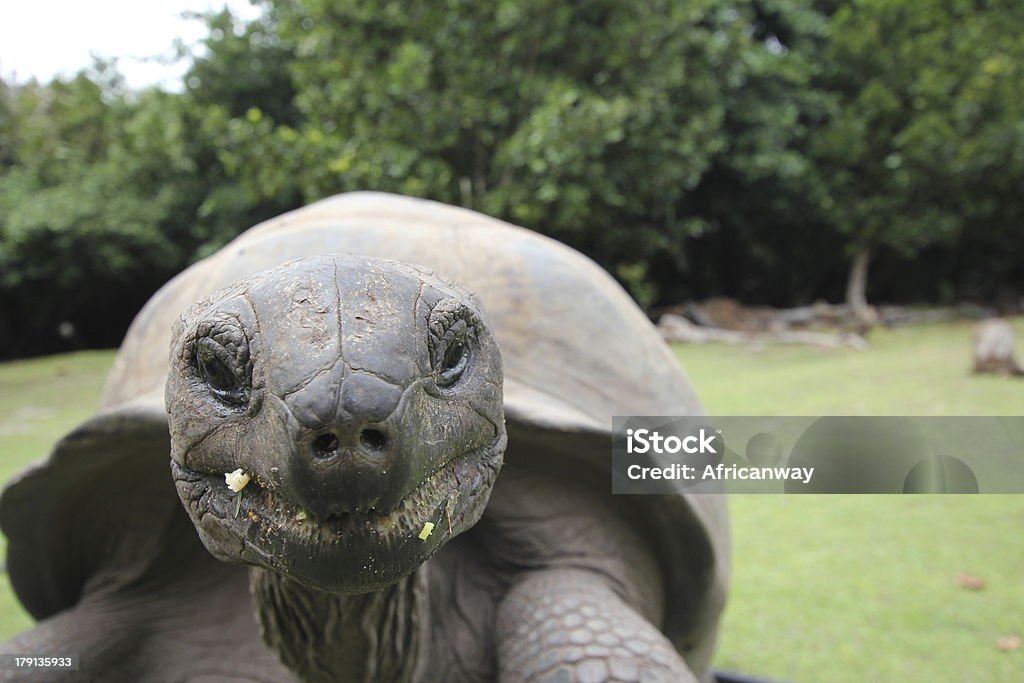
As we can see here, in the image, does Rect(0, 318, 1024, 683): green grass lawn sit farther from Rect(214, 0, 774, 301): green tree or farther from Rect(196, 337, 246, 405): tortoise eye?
Rect(214, 0, 774, 301): green tree

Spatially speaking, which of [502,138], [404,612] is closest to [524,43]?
[502,138]

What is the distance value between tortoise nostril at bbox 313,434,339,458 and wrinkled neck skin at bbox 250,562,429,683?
355 mm

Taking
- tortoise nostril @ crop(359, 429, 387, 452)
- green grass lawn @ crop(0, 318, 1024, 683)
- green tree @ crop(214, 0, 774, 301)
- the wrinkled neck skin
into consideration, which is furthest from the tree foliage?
tortoise nostril @ crop(359, 429, 387, 452)

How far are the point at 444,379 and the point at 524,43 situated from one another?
7.25m

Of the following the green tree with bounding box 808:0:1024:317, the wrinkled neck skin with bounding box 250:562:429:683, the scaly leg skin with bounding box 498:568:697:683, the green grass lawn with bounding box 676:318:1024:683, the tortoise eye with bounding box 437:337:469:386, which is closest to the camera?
the tortoise eye with bounding box 437:337:469:386

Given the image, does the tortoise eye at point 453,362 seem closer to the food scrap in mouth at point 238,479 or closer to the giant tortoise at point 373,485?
the giant tortoise at point 373,485

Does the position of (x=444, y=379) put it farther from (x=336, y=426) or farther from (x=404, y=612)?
(x=404, y=612)

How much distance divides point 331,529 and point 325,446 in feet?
0.30

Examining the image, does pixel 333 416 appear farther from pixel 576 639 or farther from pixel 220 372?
pixel 576 639

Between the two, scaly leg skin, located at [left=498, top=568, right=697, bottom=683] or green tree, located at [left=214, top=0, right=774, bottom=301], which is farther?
green tree, located at [left=214, top=0, right=774, bottom=301]

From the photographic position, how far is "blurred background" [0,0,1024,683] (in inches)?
269

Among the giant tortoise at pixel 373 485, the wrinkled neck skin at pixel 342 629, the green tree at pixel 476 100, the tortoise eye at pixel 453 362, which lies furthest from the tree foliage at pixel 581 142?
the tortoise eye at pixel 453 362

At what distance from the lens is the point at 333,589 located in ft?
2.39

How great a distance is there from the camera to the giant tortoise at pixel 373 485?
0.67m
